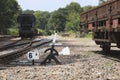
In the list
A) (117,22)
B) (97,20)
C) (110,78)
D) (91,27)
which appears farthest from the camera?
(91,27)

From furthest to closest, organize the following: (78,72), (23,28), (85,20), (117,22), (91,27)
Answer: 1. (23,28)
2. (85,20)
3. (91,27)
4. (117,22)
5. (78,72)

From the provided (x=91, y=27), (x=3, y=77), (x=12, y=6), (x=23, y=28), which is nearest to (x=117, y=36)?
(x=91, y=27)

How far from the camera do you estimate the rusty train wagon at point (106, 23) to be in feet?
50.3

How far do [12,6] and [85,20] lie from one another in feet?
195

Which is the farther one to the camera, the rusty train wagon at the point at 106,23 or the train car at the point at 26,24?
the train car at the point at 26,24

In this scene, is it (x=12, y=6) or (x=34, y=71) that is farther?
(x=12, y=6)

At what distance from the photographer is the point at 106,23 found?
55.2 feet

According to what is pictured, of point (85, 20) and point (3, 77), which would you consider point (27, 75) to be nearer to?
point (3, 77)

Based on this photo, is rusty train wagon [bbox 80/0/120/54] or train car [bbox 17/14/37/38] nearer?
rusty train wagon [bbox 80/0/120/54]

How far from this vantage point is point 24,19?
48375mm

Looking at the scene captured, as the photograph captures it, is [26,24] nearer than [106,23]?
No

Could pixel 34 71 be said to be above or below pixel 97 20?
below

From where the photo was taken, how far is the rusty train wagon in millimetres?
15338

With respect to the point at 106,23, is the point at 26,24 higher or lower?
lower
